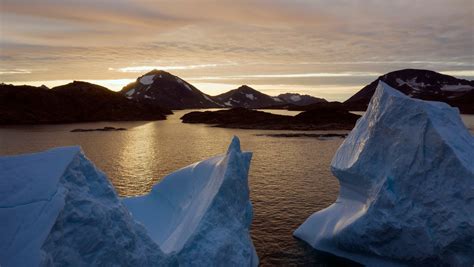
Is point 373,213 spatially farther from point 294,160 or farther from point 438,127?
point 294,160

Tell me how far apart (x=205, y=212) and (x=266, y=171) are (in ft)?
79.4

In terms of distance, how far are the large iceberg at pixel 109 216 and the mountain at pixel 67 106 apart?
339 ft

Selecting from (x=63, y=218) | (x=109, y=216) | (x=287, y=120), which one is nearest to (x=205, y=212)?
(x=109, y=216)

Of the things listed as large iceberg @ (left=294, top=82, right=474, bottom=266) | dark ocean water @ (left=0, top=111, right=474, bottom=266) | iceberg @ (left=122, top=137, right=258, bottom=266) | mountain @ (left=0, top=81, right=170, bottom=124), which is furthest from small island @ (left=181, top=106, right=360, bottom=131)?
iceberg @ (left=122, top=137, right=258, bottom=266)

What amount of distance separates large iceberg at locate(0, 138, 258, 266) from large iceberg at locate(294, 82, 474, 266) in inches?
187

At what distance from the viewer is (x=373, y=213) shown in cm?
1633

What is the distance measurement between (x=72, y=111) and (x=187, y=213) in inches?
4800

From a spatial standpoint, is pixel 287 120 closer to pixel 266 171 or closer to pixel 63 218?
pixel 266 171

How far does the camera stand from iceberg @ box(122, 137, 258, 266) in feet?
45.3

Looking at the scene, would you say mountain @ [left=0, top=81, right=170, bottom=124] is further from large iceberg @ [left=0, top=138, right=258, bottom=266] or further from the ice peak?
the ice peak

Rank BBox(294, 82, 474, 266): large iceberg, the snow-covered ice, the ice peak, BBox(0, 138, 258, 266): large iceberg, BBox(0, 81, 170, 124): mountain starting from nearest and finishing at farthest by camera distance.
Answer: the snow-covered ice < BBox(0, 138, 258, 266): large iceberg < BBox(294, 82, 474, 266): large iceberg < the ice peak < BBox(0, 81, 170, 124): mountain

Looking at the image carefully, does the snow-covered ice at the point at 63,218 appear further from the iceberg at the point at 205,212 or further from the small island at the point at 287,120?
the small island at the point at 287,120

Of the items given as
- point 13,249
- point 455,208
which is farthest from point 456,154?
point 13,249

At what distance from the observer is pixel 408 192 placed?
1638 cm
